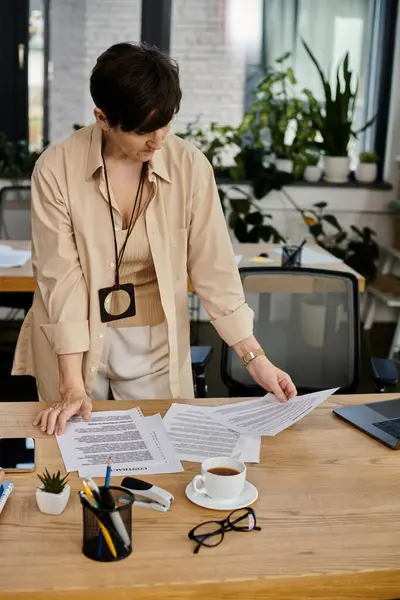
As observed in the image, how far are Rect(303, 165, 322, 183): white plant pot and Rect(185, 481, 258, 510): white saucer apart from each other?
4329 millimetres

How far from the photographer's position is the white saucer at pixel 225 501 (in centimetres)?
140

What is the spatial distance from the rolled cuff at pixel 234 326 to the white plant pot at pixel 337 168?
3777 millimetres

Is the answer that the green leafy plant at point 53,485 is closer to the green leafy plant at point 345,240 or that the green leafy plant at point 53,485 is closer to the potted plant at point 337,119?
the green leafy plant at point 345,240

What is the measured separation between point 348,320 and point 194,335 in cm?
268

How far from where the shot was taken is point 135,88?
5.36 feet

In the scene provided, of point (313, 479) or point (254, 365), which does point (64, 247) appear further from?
point (313, 479)

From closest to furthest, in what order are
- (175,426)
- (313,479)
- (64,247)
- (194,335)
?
(313,479) < (175,426) < (64,247) < (194,335)

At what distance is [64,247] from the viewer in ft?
6.15

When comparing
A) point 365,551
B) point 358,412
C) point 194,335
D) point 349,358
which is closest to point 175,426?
point 358,412

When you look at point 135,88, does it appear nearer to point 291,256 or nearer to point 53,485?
point 53,485

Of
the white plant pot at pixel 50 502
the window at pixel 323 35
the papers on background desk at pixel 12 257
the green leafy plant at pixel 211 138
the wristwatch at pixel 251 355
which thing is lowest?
the papers on background desk at pixel 12 257

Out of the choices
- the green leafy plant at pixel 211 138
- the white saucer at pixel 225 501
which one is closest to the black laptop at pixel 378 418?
the white saucer at pixel 225 501

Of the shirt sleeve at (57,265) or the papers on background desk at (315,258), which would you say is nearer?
the shirt sleeve at (57,265)

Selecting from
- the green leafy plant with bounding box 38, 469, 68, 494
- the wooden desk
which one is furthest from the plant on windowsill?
the green leafy plant with bounding box 38, 469, 68, 494
